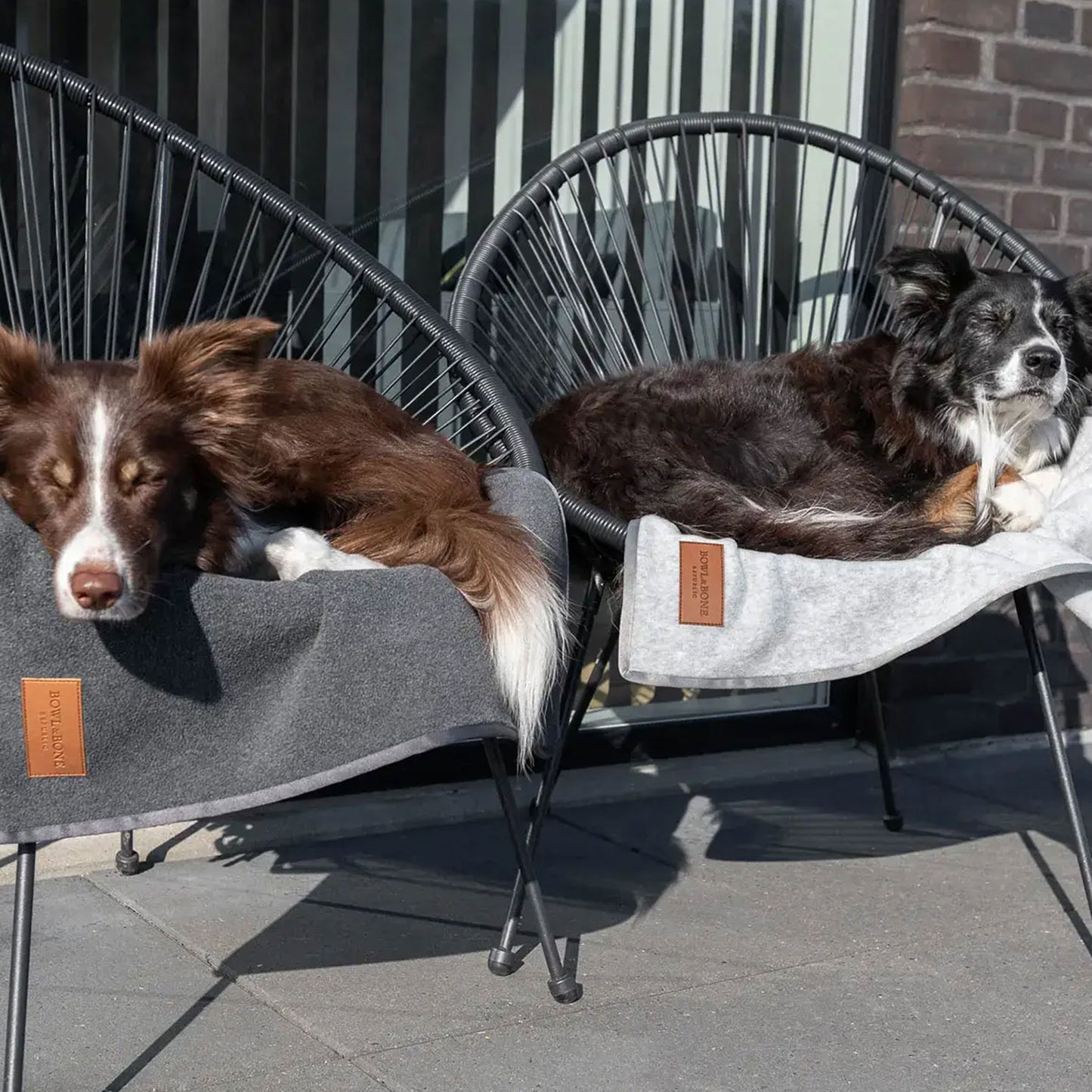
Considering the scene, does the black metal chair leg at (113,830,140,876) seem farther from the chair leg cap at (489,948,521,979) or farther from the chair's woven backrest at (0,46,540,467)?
the chair's woven backrest at (0,46,540,467)

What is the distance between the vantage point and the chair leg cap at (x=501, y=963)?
8.53 ft

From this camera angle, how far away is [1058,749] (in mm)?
2514

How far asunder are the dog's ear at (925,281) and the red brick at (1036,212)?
1.18 metres

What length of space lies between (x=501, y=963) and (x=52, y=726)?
104 centimetres

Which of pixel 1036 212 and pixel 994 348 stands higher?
pixel 1036 212

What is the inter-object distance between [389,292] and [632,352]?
1.13 metres

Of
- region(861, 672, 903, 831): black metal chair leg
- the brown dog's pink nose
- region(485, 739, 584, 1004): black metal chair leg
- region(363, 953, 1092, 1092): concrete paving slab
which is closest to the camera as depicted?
the brown dog's pink nose

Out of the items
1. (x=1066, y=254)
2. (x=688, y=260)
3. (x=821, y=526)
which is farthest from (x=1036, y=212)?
(x=821, y=526)

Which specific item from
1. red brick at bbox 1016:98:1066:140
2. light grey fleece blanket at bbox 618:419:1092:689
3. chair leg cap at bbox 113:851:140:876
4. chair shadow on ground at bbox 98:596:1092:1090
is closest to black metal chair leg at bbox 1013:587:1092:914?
light grey fleece blanket at bbox 618:419:1092:689

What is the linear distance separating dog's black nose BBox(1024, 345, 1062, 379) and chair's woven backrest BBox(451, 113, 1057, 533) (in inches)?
24.7

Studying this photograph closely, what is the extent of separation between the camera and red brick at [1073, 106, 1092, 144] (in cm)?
434

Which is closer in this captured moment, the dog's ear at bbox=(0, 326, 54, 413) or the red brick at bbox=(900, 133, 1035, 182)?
the dog's ear at bbox=(0, 326, 54, 413)

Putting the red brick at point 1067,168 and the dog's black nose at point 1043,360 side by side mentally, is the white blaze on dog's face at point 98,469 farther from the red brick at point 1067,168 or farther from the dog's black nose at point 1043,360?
the red brick at point 1067,168

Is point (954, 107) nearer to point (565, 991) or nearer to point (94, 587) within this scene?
point (565, 991)
